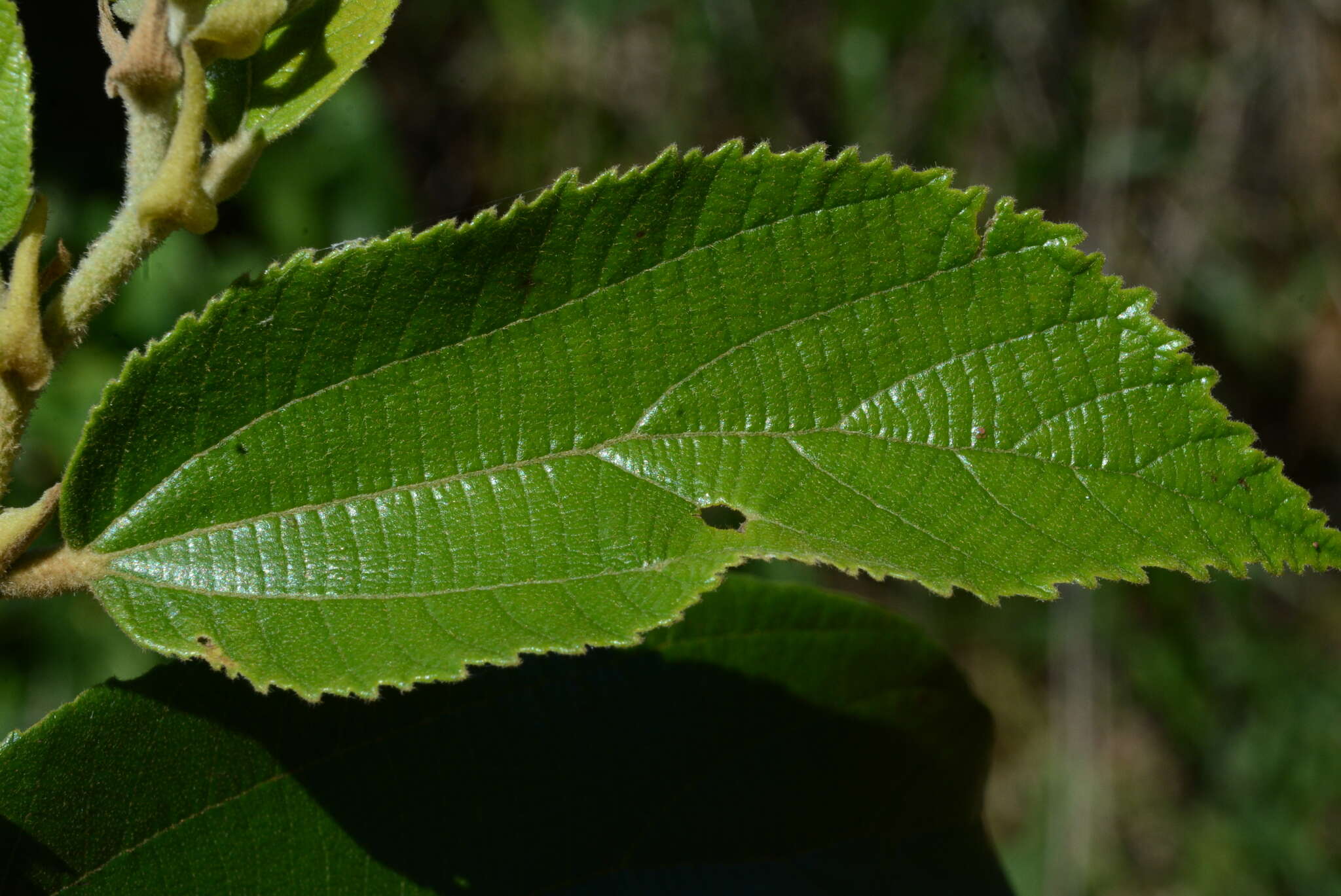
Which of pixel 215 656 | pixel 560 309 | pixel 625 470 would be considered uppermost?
pixel 560 309

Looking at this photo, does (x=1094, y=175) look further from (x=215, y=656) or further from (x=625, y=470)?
(x=215, y=656)

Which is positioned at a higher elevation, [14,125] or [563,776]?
[14,125]

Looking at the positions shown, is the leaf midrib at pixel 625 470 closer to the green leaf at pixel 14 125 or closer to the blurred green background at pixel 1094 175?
the green leaf at pixel 14 125

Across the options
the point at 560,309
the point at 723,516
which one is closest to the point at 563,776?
the point at 723,516

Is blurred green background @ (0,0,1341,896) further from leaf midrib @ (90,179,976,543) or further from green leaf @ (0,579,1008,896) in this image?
leaf midrib @ (90,179,976,543)

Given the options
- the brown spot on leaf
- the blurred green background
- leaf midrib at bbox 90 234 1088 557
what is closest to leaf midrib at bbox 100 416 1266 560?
leaf midrib at bbox 90 234 1088 557

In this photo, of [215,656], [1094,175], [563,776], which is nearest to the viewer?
[215,656]
